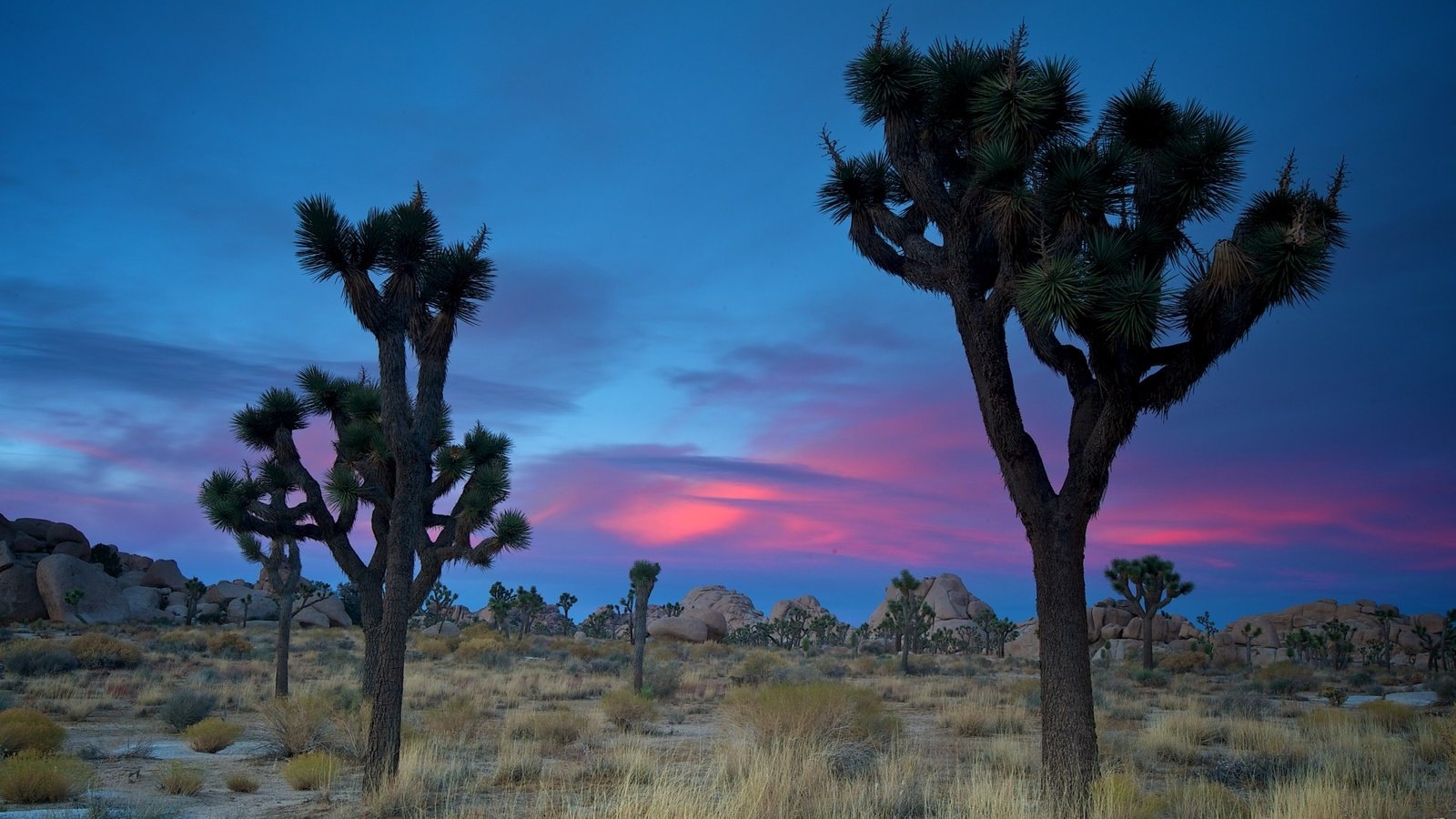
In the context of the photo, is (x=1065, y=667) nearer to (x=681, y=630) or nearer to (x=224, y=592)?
(x=681, y=630)

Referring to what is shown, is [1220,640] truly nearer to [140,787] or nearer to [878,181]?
[878,181]

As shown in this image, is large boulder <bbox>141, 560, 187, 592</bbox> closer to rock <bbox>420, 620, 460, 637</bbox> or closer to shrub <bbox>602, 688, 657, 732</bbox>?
rock <bbox>420, 620, 460, 637</bbox>

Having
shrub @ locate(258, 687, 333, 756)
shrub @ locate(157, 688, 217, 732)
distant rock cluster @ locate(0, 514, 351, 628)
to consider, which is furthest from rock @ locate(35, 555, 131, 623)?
shrub @ locate(258, 687, 333, 756)

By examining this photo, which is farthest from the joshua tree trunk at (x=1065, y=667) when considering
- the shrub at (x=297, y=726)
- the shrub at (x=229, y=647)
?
the shrub at (x=229, y=647)

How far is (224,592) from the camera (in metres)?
64.3

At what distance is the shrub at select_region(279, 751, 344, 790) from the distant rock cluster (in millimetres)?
38628

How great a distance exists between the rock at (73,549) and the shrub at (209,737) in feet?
193

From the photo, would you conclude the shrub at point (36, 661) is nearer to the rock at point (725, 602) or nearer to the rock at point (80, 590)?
the rock at point (80, 590)

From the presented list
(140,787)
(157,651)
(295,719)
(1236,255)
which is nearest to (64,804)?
(140,787)

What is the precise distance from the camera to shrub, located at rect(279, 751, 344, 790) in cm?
1157

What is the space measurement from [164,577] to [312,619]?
48.5 ft

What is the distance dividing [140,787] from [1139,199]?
1543 centimetres

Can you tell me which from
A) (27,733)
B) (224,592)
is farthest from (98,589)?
(27,733)

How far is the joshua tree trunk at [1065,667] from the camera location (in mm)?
9680
